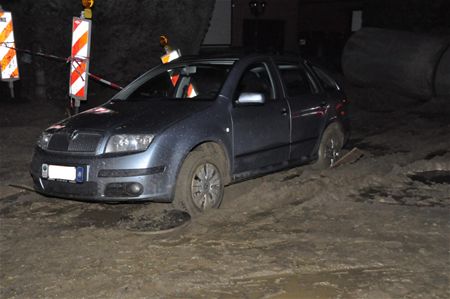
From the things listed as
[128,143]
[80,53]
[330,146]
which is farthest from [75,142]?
[80,53]

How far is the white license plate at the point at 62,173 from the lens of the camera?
5.10 m

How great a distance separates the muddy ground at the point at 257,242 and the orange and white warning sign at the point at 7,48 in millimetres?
3230

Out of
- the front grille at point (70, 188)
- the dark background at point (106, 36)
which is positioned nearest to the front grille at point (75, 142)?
the front grille at point (70, 188)

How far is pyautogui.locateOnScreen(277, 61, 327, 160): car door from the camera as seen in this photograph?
6.59 m

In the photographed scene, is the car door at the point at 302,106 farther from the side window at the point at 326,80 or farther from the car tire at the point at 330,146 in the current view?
the side window at the point at 326,80

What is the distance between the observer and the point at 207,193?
5.48m

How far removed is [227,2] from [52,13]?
1635 centimetres

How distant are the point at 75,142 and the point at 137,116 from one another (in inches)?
24.6

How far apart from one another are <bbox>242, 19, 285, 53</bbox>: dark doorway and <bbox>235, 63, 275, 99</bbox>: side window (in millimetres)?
21372

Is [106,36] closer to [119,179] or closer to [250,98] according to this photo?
[250,98]

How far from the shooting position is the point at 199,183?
17.6 ft

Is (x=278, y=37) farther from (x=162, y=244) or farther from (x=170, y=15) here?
(x=162, y=244)

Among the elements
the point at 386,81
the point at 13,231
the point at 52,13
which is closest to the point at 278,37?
the point at 386,81

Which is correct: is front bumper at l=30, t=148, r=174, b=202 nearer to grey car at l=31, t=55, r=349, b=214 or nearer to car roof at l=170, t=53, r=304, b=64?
grey car at l=31, t=55, r=349, b=214
